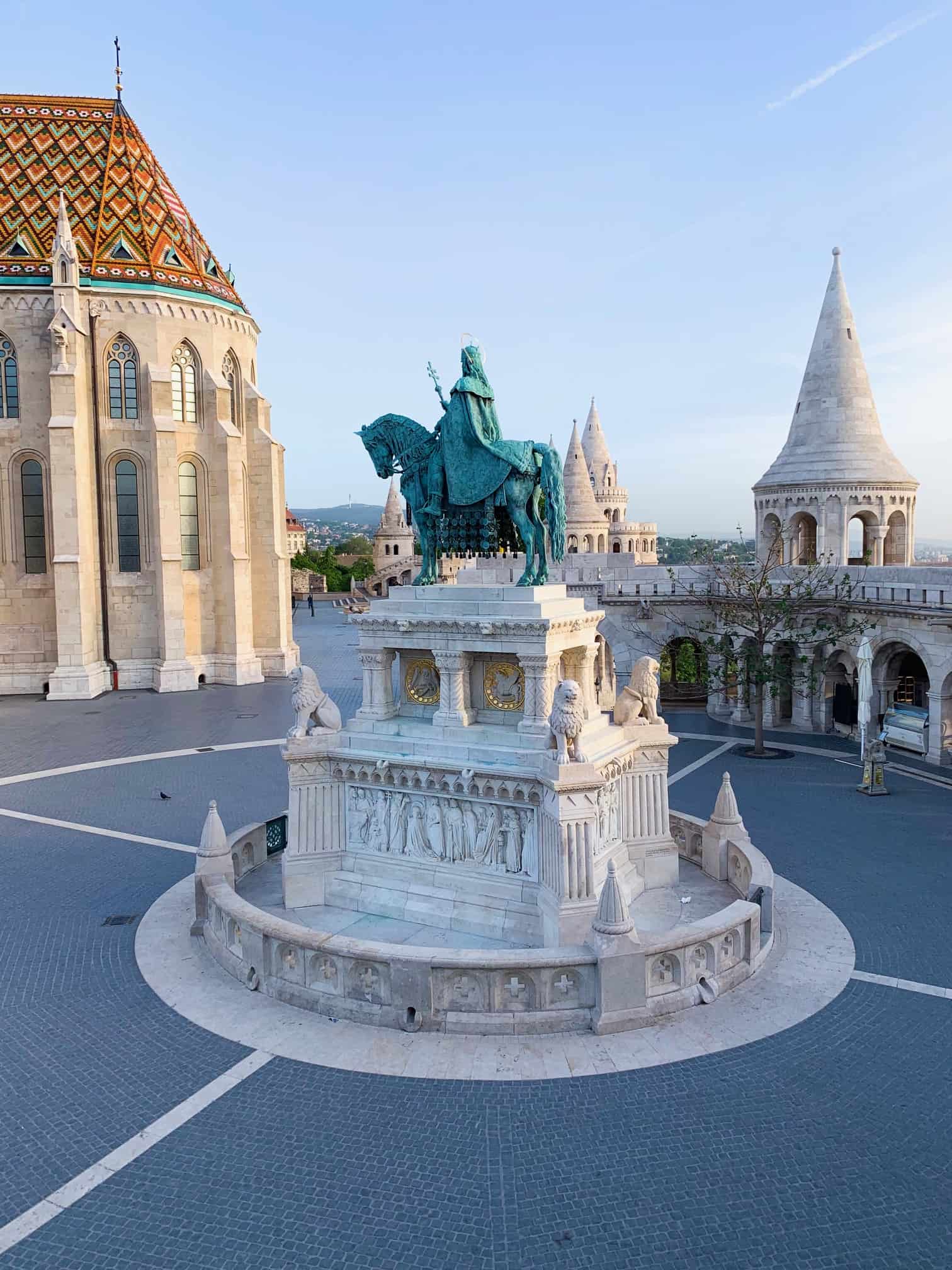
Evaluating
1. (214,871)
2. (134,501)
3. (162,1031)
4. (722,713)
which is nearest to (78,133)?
(134,501)

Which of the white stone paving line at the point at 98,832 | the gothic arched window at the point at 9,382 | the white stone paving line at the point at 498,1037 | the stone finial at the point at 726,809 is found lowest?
the white stone paving line at the point at 498,1037

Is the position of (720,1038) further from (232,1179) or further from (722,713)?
(722,713)

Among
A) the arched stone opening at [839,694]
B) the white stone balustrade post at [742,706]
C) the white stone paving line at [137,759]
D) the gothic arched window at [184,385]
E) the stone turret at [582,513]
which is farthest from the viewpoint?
the stone turret at [582,513]

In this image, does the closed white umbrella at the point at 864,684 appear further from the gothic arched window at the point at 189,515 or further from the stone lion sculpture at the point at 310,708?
the gothic arched window at the point at 189,515

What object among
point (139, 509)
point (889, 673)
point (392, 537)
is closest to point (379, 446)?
point (889, 673)

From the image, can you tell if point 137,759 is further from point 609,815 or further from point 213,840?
point 609,815

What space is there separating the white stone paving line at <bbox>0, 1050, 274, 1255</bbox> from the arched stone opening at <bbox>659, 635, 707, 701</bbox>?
2165cm

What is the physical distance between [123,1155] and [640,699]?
7461 mm

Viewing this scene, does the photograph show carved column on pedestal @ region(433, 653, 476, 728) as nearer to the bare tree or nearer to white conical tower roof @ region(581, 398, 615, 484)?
the bare tree

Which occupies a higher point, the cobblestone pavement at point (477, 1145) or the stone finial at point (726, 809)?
the stone finial at point (726, 809)

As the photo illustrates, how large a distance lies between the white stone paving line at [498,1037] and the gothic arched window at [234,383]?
26.7 metres

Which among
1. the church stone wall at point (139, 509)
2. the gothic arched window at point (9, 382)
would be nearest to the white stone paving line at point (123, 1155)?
the church stone wall at point (139, 509)

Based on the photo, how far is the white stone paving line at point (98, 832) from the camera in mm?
14102

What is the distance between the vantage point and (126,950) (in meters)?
10.3
